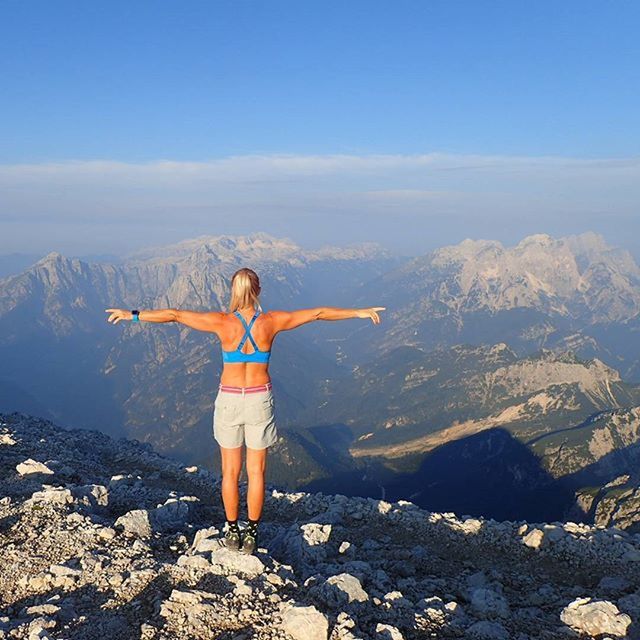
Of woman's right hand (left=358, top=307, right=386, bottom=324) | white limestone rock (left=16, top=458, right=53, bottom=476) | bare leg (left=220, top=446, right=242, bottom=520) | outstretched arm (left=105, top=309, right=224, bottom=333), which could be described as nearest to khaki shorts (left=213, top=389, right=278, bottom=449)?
bare leg (left=220, top=446, right=242, bottom=520)

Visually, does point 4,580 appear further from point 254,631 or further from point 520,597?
point 520,597

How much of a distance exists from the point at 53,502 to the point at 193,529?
4007 millimetres

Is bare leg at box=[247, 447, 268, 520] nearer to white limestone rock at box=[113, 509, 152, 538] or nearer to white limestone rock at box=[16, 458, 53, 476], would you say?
white limestone rock at box=[113, 509, 152, 538]

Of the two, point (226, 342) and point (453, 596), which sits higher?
point (226, 342)

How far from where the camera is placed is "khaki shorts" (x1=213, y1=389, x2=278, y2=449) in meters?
10.9

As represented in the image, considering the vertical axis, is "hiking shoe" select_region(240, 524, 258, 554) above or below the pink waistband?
below

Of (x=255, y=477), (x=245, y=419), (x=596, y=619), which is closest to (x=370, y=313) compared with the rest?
(x=245, y=419)

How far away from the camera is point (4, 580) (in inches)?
406

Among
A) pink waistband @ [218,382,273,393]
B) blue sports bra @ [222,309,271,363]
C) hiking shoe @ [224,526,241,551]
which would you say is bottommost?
hiking shoe @ [224,526,241,551]

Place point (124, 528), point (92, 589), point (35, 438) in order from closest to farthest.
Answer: point (92, 589) < point (124, 528) < point (35, 438)

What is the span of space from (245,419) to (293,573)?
12.0 feet

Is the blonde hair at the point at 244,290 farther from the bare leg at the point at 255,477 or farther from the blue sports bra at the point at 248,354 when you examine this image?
the bare leg at the point at 255,477

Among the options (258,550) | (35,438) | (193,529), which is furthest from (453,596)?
(35,438)

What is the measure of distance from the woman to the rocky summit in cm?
209
